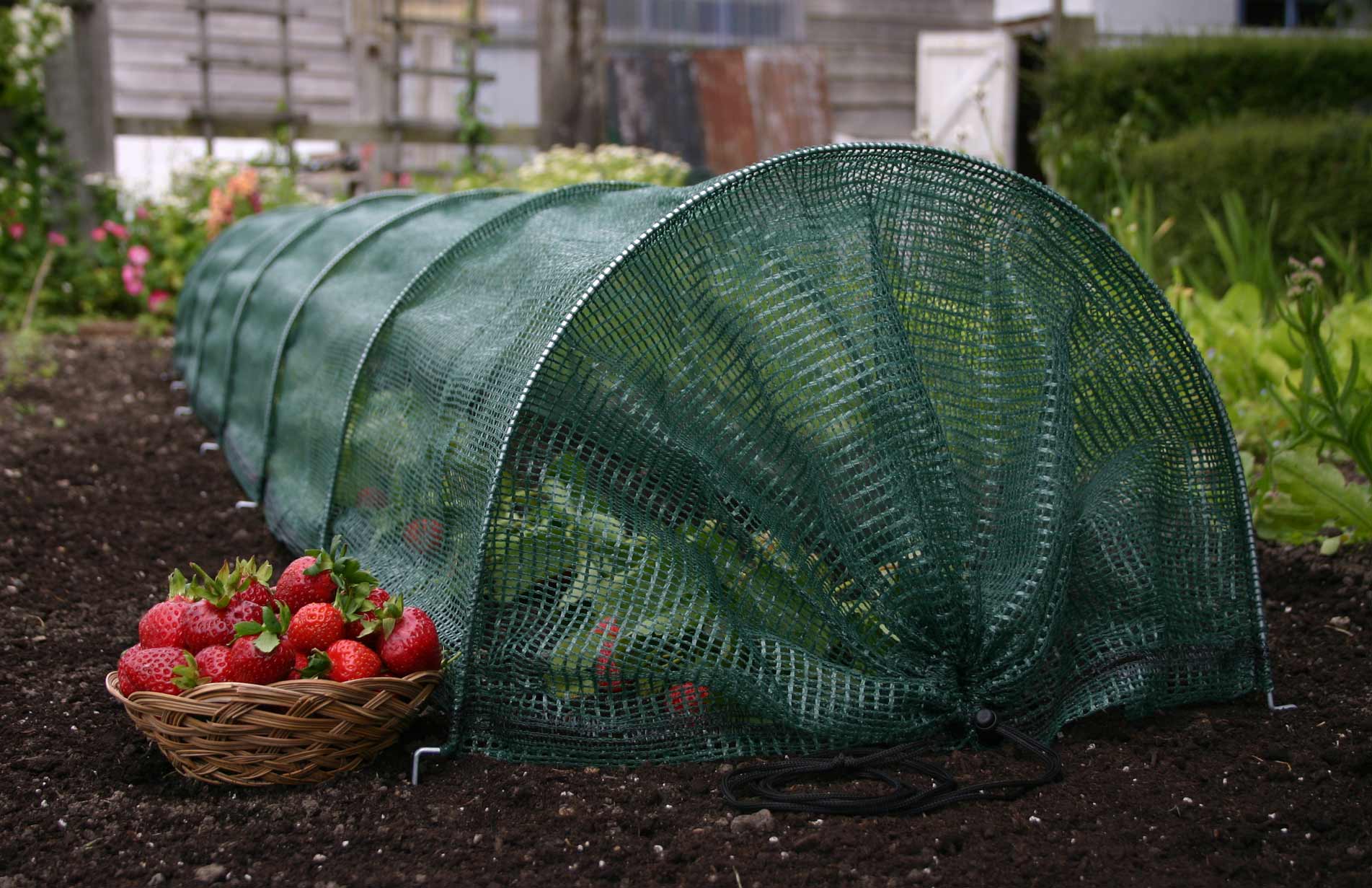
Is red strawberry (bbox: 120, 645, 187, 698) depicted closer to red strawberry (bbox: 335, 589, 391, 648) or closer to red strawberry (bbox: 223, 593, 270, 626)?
red strawberry (bbox: 223, 593, 270, 626)

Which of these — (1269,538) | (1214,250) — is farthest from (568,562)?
(1214,250)

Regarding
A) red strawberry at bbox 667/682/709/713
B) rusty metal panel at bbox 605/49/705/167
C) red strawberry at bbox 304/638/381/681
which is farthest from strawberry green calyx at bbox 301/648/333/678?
rusty metal panel at bbox 605/49/705/167

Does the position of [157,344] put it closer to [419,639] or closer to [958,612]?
[419,639]

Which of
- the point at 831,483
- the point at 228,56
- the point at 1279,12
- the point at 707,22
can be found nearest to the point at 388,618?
the point at 831,483

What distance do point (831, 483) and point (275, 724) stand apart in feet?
3.50

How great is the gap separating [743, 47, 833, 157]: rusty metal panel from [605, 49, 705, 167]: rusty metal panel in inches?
27.4

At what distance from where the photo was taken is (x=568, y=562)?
2346 millimetres

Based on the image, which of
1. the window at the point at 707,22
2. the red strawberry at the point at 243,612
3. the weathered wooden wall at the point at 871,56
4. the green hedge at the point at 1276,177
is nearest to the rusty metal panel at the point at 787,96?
the weathered wooden wall at the point at 871,56

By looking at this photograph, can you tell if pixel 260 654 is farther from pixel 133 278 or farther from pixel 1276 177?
pixel 133 278

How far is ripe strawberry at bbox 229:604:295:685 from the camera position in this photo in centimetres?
222

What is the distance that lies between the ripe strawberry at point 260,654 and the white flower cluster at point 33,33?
723 centimetres

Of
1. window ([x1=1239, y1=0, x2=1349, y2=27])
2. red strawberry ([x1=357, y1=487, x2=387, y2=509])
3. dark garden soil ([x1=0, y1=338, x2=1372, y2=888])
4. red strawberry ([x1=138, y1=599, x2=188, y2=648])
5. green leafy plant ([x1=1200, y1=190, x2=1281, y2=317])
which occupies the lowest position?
dark garden soil ([x1=0, y1=338, x2=1372, y2=888])

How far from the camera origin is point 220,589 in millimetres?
2336

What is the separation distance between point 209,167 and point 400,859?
25.6ft
